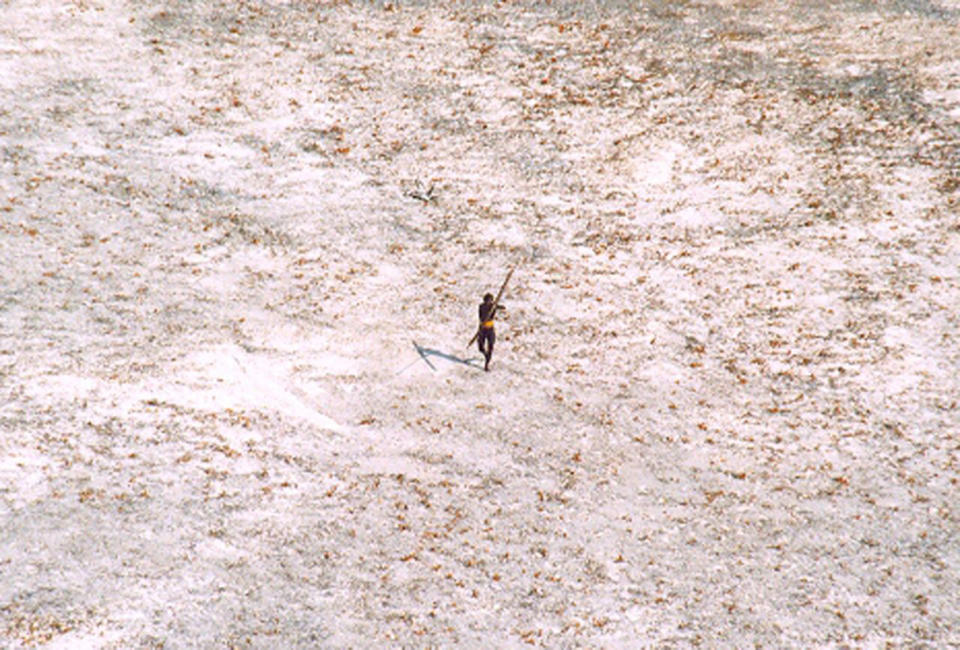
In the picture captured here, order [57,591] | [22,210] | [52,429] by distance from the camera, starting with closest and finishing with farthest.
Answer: [57,591] < [52,429] < [22,210]

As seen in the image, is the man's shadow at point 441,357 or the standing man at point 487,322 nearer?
the standing man at point 487,322

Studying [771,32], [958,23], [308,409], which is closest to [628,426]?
[308,409]

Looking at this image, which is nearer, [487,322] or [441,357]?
[487,322]

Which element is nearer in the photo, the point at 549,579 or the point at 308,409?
the point at 549,579

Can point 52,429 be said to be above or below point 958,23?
below

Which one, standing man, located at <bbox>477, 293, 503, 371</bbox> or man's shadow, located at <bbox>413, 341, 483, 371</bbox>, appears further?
man's shadow, located at <bbox>413, 341, 483, 371</bbox>

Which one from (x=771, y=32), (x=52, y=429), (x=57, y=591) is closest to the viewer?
(x=57, y=591)

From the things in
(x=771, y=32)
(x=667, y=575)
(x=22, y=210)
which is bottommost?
(x=667, y=575)

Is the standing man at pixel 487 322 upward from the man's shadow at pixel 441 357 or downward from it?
upward

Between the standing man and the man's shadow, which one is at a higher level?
the standing man

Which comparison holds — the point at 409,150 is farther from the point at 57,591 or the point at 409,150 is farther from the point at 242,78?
the point at 57,591

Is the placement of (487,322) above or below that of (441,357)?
above
